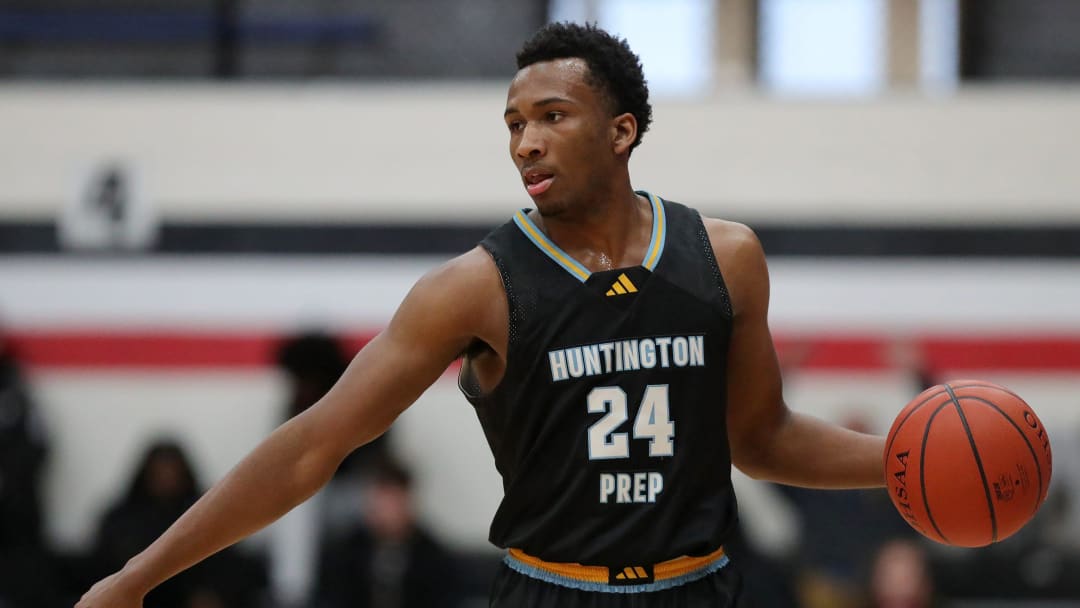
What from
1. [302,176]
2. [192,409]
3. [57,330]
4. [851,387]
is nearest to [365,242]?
[302,176]

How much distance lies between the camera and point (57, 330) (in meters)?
8.73

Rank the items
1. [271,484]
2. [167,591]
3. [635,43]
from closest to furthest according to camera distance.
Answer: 1. [271,484]
2. [167,591]
3. [635,43]

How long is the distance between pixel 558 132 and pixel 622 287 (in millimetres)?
383

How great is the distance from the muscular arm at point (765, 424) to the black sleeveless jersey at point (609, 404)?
0.39ft

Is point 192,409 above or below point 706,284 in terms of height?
below

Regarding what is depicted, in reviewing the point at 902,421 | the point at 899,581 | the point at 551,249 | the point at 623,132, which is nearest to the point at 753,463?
the point at 902,421

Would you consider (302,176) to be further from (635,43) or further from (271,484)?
(271,484)

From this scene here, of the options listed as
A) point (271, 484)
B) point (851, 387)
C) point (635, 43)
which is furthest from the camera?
point (635, 43)

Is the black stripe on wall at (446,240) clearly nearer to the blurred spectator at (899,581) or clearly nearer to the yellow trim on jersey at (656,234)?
the blurred spectator at (899,581)

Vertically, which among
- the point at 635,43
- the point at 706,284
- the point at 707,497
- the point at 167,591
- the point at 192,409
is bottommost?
the point at 167,591

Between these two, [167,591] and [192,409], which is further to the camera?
[192,409]

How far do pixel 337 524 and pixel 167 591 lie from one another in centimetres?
108

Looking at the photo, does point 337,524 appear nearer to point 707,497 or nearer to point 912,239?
point 912,239

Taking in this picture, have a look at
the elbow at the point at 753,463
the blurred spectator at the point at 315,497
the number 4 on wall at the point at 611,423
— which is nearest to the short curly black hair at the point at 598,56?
the number 4 on wall at the point at 611,423
